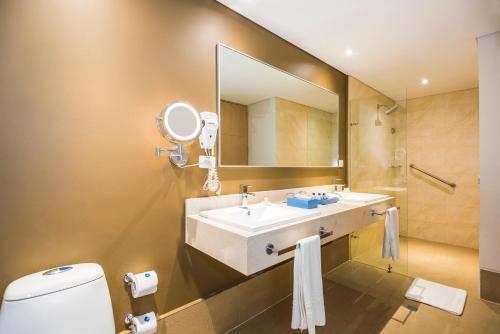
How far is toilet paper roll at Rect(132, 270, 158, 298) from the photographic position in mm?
1281

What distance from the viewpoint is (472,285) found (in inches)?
95.3

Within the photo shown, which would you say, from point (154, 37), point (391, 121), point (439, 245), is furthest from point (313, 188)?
point (439, 245)

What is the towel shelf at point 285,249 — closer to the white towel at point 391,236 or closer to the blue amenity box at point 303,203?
the blue amenity box at point 303,203

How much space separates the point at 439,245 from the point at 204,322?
12.0ft

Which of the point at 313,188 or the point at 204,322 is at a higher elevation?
the point at 313,188

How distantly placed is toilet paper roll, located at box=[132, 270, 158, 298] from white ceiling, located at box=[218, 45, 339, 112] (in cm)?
121

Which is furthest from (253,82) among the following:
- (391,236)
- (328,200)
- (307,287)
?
(391,236)

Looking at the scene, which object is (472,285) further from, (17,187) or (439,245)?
(17,187)

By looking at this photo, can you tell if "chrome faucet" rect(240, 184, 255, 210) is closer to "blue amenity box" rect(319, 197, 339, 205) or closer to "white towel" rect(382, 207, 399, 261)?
"blue amenity box" rect(319, 197, 339, 205)

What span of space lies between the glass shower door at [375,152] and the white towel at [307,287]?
1666 millimetres

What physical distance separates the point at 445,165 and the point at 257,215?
3.49 metres

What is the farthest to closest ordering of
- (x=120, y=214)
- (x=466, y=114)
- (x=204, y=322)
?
(x=466, y=114) → (x=204, y=322) → (x=120, y=214)

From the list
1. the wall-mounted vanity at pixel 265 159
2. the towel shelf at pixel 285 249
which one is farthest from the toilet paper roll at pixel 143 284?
the towel shelf at pixel 285 249

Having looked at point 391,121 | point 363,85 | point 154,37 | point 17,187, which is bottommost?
point 17,187
